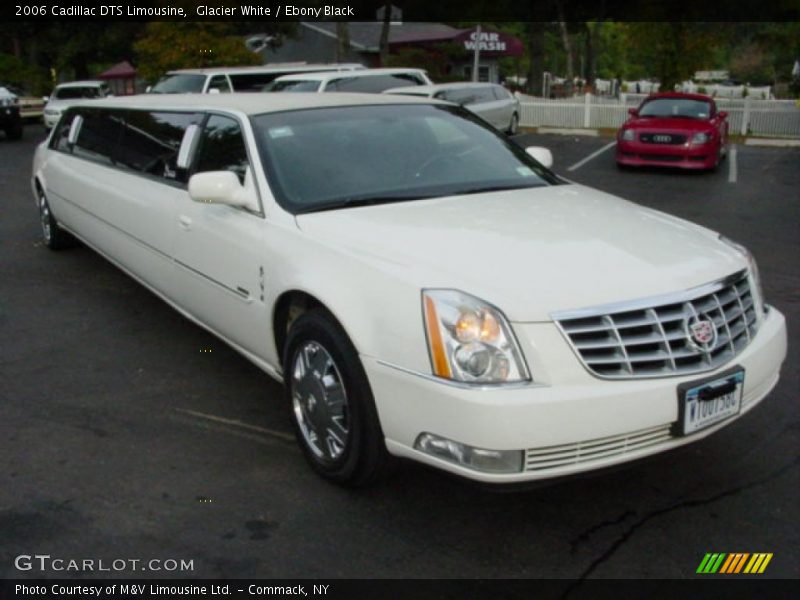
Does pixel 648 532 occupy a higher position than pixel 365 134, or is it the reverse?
pixel 365 134

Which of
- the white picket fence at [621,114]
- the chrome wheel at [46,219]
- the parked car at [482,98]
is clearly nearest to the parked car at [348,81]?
the parked car at [482,98]

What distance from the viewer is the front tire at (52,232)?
8.24 m

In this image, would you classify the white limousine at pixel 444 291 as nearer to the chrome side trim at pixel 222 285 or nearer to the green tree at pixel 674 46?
the chrome side trim at pixel 222 285

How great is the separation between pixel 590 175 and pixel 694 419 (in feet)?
40.1

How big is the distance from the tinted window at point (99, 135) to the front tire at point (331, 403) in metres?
3.24

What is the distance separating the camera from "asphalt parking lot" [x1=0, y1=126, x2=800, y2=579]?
10.5ft

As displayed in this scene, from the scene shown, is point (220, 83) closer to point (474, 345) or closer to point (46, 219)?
Result: point (46, 219)

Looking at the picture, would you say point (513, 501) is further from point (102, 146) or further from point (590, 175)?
point (590, 175)

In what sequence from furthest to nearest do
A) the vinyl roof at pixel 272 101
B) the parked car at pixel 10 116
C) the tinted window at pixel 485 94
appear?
the parked car at pixel 10 116 → the tinted window at pixel 485 94 → the vinyl roof at pixel 272 101

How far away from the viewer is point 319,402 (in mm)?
3682

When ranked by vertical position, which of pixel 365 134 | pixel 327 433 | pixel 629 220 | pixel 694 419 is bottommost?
pixel 327 433

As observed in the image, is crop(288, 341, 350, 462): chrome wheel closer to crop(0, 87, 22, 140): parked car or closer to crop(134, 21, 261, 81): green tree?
crop(0, 87, 22, 140): parked car

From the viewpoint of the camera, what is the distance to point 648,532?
336cm

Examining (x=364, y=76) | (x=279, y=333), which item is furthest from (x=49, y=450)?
(x=364, y=76)
